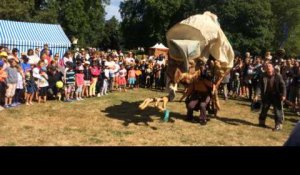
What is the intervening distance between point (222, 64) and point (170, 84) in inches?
62.4

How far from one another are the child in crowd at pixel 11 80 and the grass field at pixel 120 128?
0.39 metres

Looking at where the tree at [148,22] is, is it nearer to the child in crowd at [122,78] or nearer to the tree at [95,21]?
the tree at [95,21]

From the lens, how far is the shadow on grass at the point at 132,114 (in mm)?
10844

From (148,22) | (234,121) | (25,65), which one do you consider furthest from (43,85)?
(148,22)

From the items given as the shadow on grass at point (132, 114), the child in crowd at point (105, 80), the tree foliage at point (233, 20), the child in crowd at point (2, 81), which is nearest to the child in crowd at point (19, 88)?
the child in crowd at point (2, 81)

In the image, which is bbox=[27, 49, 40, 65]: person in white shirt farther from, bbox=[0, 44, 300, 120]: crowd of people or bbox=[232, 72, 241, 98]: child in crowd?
bbox=[232, 72, 241, 98]: child in crowd

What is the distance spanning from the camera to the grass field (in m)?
8.52

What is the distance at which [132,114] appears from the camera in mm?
11883

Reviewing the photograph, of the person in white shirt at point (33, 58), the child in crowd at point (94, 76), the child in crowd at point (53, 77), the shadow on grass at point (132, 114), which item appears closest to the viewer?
the shadow on grass at point (132, 114)

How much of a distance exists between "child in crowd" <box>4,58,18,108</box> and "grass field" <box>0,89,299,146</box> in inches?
15.3

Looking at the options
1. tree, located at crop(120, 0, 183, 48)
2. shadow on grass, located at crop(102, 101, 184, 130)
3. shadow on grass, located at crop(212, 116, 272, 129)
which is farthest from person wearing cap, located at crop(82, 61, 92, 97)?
tree, located at crop(120, 0, 183, 48)

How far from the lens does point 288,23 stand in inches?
2719
